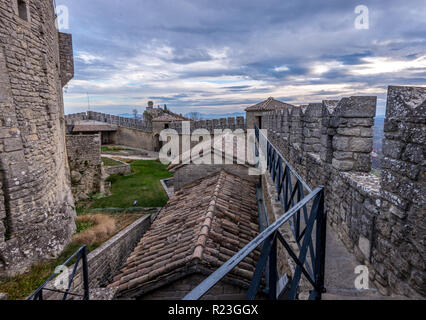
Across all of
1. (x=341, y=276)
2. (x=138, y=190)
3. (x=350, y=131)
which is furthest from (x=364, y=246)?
(x=138, y=190)

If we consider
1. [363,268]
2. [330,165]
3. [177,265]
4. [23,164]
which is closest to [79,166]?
[23,164]

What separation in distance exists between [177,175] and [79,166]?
586 cm

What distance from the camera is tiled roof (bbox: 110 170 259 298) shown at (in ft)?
14.4

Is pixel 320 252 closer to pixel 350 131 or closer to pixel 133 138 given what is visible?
pixel 350 131

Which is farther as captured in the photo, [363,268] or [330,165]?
[330,165]

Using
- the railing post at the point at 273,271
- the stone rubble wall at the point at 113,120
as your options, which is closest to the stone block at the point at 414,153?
the railing post at the point at 273,271

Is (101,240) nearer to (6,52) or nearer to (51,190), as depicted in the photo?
(51,190)

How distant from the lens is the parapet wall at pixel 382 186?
80.7 inches

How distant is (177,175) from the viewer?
34.2 feet

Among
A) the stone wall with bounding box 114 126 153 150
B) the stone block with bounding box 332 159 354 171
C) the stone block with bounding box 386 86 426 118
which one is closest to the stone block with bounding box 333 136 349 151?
the stone block with bounding box 332 159 354 171

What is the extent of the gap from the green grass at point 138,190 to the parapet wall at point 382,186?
10.2 metres

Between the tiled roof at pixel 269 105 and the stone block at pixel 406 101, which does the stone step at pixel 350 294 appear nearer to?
the stone block at pixel 406 101

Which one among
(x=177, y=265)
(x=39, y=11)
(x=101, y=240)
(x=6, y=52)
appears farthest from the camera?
(x=101, y=240)

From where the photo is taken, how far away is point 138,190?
15.3 m
